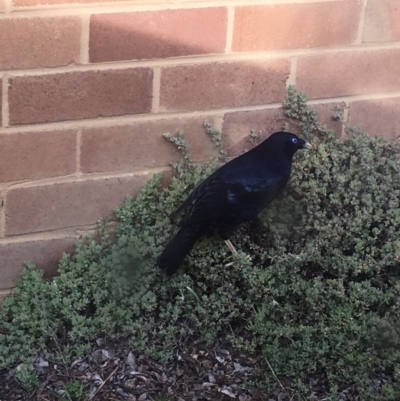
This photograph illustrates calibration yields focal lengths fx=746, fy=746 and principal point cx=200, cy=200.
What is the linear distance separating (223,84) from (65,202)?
0.82m

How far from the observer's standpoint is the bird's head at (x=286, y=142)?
3.07m

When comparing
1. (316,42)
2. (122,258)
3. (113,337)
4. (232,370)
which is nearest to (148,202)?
(122,258)

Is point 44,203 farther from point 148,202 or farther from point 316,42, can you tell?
point 316,42

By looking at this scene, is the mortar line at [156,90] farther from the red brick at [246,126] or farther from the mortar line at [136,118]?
the red brick at [246,126]

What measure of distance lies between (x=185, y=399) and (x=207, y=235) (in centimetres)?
74

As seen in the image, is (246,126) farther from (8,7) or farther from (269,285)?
(8,7)

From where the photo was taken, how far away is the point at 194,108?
3.12 metres

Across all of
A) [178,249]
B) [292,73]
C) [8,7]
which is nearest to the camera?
[8,7]

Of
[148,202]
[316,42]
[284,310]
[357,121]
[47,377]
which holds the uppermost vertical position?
[316,42]

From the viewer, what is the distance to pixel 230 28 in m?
3.05

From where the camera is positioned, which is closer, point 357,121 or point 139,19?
point 139,19

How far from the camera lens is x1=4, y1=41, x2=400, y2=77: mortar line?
110 inches

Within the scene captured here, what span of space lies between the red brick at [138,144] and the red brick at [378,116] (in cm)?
71

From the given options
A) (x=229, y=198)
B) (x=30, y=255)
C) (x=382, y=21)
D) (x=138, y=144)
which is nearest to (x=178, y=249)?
(x=229, y=198)
